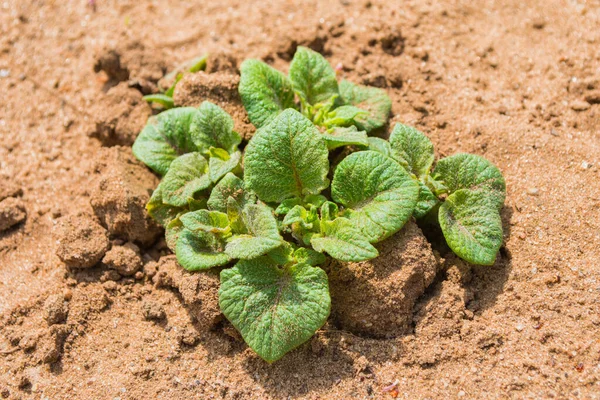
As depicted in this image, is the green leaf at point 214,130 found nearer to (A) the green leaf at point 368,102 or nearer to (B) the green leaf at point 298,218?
(B) the green leaf at point 298,218

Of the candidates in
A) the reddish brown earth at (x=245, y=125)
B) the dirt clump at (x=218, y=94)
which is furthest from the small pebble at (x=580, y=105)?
the dirt clump at (x=218, y=94)

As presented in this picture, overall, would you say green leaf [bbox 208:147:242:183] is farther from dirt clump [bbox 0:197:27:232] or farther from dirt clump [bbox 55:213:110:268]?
dirt clump [bbox 0:197:27:232]

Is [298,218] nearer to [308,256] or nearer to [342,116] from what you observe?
[308,256]

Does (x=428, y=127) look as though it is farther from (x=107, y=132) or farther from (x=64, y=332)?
(x=64, y=332)

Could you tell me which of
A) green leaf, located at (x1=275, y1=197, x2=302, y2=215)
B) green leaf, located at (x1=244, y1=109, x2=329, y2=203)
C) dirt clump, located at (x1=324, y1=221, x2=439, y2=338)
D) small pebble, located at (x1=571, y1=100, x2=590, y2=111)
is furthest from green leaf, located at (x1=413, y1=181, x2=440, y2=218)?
small pebble, located at (x1=571, y1=100, x2=590, y2=111)

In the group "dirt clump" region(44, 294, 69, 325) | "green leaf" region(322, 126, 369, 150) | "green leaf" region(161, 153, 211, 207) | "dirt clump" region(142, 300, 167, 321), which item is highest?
"green leaf" region(322, 126, 369, 150)

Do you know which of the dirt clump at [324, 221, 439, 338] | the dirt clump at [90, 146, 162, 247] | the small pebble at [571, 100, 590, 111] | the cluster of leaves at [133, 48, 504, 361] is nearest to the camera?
the cluster of leaves at [133, 48, 504, 361]

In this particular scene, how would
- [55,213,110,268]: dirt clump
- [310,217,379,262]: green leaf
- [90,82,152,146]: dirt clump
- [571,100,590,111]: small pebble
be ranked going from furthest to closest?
[90,82,152,146]: dirt clump < [571,100,590,111]: small pebble < [55,213,110,268]: dirt clump < [310,217,379,262]: green leaf
